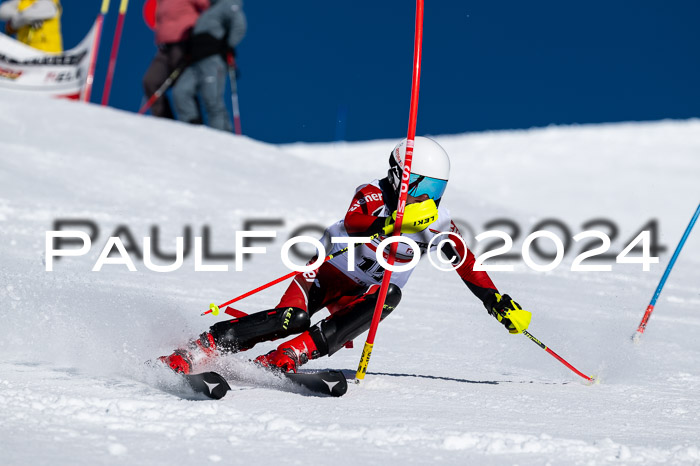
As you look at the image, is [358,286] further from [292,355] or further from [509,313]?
[509,313]

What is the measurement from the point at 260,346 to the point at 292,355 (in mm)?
1230

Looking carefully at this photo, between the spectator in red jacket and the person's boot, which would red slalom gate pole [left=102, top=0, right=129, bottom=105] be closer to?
the spectator in red jacket

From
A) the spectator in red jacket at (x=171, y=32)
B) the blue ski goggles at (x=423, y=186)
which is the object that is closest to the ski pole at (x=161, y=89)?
the spectator in red jacket at (x=171, y=32)

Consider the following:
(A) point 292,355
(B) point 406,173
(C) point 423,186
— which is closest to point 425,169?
(C) point 423,186

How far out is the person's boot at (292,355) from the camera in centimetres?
362

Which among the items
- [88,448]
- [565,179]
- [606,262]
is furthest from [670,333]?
[565,179]

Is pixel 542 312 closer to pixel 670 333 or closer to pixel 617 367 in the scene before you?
pixel 670 333

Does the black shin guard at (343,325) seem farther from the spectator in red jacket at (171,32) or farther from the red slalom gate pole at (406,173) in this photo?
the spectator in red jacket at (171,32)

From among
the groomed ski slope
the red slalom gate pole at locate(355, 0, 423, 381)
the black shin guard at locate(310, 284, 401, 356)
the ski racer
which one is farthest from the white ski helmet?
the groomed ski slope

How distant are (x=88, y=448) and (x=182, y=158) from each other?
25.7 feet

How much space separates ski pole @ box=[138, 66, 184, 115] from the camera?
10.5m

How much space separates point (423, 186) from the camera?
374cm

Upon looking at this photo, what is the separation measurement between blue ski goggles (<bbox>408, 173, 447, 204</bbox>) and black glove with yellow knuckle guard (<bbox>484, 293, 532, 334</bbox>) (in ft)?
1.72

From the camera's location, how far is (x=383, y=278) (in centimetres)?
369
